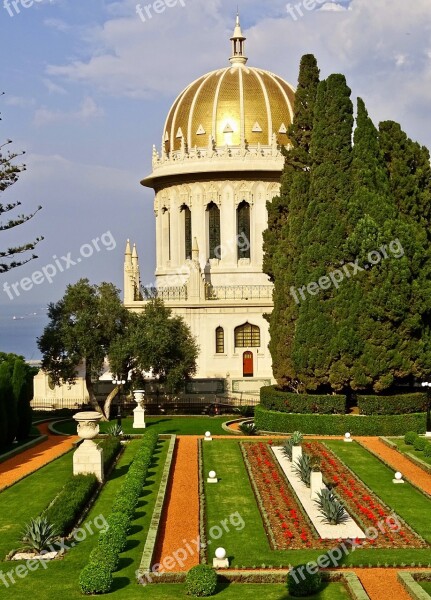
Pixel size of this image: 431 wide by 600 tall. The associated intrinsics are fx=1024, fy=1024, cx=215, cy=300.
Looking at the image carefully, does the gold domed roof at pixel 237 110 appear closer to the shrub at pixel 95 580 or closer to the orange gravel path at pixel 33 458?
the orange gravel path at pixel 33 458

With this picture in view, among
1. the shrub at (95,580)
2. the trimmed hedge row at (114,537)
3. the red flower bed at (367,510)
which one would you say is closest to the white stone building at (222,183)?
the red flower bed at (367,510)

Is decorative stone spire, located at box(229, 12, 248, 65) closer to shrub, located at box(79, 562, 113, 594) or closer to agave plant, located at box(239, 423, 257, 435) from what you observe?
agave plant, located at box(239, 423, 257, 435)

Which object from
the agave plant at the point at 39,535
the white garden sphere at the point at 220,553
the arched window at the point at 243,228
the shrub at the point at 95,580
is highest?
the arched window at the point at 243,228

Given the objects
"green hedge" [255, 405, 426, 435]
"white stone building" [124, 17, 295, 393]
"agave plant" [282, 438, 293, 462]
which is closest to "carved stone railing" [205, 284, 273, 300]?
"white stone building" [124, 17, 295, 393]

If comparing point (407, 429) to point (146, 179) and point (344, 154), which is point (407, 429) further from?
point (146, 179)

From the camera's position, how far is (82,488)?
2773 cm

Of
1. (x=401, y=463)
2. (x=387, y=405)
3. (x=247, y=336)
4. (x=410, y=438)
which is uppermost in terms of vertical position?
(x=247, y=336)

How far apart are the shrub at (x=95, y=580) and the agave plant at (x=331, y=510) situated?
6.95 m

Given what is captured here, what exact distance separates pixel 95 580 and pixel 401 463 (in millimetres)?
16847

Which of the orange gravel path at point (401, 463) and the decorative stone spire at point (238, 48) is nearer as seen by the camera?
the orange gravel path at point (401, 463)

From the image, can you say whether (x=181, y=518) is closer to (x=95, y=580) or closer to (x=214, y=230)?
(x=95, y=580)

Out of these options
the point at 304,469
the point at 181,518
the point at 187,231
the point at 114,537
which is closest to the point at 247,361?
the point at 187,231

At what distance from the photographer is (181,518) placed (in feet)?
84.9

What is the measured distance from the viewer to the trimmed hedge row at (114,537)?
19875mm
